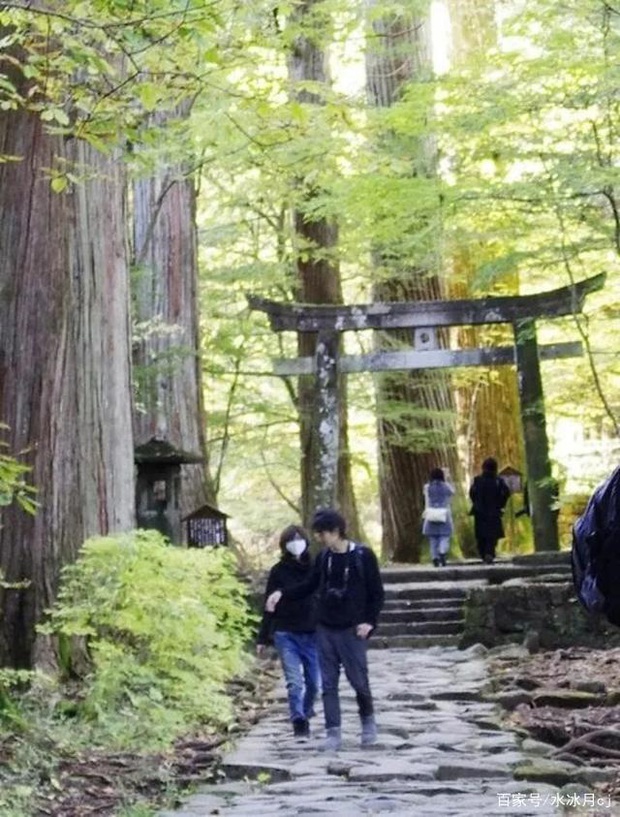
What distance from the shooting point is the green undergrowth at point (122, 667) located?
6.82 meters

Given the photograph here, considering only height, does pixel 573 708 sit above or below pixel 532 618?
below

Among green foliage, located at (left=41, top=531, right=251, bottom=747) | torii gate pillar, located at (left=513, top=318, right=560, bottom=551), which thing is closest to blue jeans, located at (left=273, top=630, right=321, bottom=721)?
green foliage, located at (left=41, top=531, right=251, bottom=747)

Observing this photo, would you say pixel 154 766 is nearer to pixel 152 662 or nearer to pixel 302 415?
pixel 152 662

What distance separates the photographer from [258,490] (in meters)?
27.9

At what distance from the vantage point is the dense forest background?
23.5 ft

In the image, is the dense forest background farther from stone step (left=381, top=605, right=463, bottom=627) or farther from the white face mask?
stone step (left=381, top=605, right=463, bottom=627)

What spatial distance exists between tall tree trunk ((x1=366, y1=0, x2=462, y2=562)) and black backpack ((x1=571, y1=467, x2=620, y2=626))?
14.8 meters

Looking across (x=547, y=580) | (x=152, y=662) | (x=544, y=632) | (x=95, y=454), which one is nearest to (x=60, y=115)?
(x=95, y=454)

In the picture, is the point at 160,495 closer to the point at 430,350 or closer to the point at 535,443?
the point at 430,350

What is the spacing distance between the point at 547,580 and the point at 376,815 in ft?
27.5

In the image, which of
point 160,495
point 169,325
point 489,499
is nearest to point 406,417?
point 489,499

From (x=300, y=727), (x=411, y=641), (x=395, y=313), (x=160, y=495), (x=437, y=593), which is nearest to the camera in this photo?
(x=300, y=727)

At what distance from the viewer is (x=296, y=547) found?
26.5 feet

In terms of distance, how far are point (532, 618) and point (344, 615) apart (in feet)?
17.9
